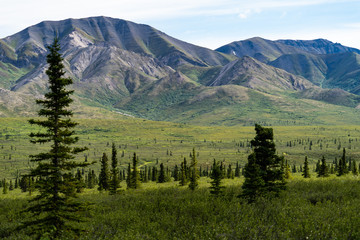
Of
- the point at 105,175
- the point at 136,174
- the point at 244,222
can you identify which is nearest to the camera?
the point at 244,222

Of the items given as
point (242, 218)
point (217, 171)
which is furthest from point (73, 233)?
point (217, 171)

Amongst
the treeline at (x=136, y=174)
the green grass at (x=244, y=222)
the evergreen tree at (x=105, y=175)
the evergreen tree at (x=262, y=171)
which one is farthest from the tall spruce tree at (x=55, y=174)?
the evergreen tree at (x=105, y=175)

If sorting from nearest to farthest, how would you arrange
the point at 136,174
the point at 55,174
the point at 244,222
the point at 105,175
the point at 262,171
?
the point at 244,222 < the point at 55,174 < the point at 262,171 < the point at 136,174 < the point at 105,175

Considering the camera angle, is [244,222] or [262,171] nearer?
[244,222]

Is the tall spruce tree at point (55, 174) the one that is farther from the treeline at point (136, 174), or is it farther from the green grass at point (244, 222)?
the green grass at point (244, 222)

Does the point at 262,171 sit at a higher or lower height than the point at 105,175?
higher

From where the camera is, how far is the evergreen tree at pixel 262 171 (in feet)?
63.7

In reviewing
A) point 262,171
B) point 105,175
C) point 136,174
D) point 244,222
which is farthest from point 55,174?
point 105,175

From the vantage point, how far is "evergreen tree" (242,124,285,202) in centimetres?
1941

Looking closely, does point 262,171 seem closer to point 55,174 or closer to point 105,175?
point 55,174

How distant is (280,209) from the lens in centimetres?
1454

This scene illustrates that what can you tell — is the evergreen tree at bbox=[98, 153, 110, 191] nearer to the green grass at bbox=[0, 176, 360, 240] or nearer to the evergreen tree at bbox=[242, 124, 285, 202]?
the green grass at bbox=[0, 176, 360, 240]

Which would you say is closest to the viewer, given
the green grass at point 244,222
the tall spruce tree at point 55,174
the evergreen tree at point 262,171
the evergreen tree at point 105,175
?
the green grass at point 244,222

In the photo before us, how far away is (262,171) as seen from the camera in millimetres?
21203
